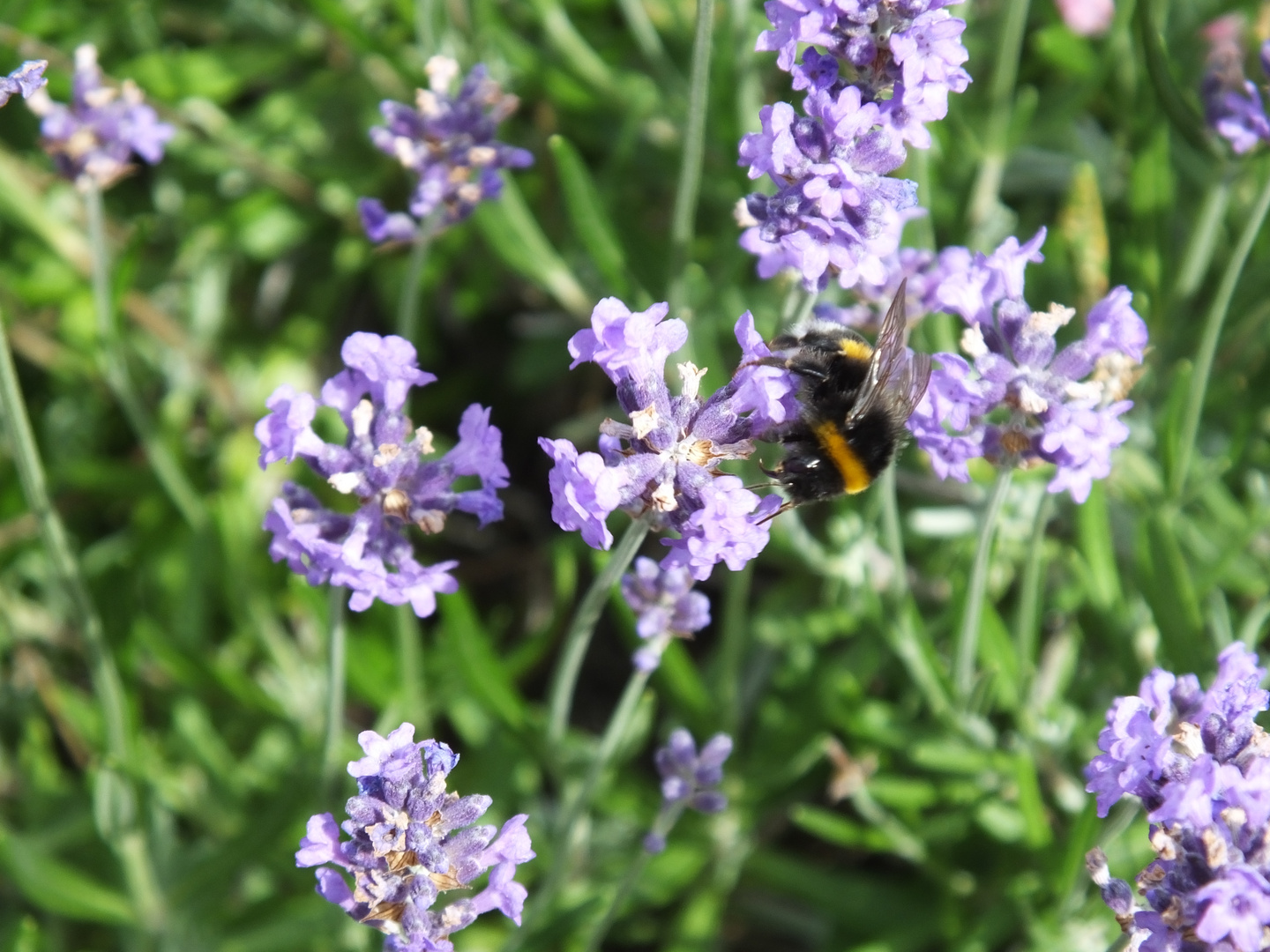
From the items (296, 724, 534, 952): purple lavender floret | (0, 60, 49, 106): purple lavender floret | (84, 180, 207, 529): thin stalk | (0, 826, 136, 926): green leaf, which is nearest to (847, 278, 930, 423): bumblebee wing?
(296, 724, 534, 952): purple lavender floret

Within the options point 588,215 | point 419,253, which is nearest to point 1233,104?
point 588,215

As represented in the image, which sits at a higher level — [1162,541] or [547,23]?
[547,23]

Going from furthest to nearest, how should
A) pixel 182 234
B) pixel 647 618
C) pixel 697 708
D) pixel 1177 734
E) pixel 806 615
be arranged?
pixel 182 234 → pixel 806 615 → pixel 697 708 → pixel 647 618 → pixel 1177 734

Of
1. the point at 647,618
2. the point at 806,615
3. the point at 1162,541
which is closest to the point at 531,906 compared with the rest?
the point at 647,618

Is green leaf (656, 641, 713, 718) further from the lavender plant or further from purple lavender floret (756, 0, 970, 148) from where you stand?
purple lavender floret (756, 0, 970, 148)

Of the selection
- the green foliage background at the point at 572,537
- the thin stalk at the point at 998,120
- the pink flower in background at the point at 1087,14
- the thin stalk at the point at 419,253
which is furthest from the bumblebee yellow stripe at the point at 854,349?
the pink flower in background at the point at 1087,14

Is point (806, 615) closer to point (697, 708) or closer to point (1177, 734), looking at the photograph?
point (697, 708)

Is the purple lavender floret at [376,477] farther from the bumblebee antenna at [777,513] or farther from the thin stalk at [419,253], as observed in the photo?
the thin stalk at [419,253]
